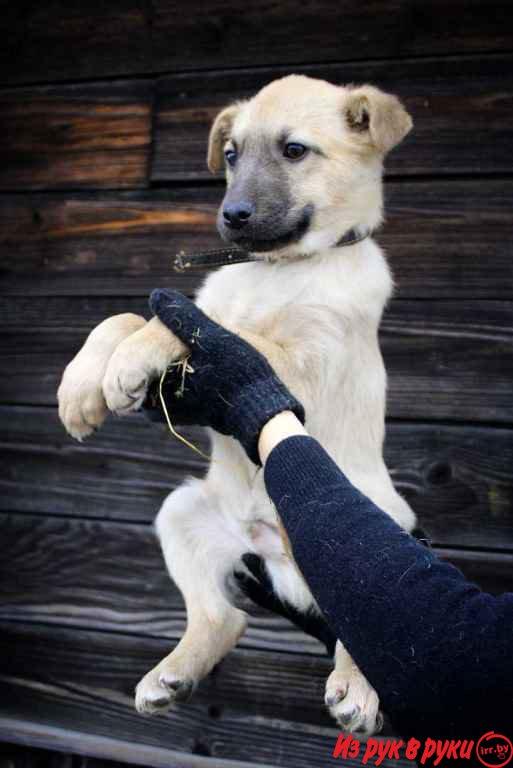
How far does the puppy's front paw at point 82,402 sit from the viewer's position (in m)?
2.23

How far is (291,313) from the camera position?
2.58 m

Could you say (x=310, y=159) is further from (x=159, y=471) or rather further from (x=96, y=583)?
(x=96, y=583)

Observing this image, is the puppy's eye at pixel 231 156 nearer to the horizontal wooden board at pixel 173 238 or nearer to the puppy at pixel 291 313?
the puppy at pixel 291 313

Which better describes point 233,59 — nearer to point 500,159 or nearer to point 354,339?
point 500,159

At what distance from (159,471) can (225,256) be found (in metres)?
1.48

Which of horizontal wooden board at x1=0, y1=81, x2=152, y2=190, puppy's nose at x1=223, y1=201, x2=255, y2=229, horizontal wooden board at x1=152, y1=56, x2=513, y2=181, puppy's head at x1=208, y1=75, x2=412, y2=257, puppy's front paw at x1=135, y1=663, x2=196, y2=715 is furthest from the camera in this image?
horizontal wooden board at x1=0, y1=81, x2=152, y2=190

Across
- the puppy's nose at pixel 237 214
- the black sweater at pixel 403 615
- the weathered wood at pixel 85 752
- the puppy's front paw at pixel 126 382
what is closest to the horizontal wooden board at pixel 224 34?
the puppy's nose at pixel 237 214

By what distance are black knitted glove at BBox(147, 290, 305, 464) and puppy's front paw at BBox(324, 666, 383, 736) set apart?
2.39 ft

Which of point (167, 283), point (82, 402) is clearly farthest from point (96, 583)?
point (82, 402)

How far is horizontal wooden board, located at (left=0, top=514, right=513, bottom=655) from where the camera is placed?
3706 millimetres

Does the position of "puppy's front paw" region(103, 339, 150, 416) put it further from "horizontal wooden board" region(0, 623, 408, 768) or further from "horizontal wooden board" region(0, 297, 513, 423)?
"horizontal wooden board" region(0, 623, 408, 768)

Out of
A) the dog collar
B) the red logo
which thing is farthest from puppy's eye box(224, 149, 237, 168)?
the red logo

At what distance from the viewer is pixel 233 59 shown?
147 inches

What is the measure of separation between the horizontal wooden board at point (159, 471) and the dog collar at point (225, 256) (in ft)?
3.29
